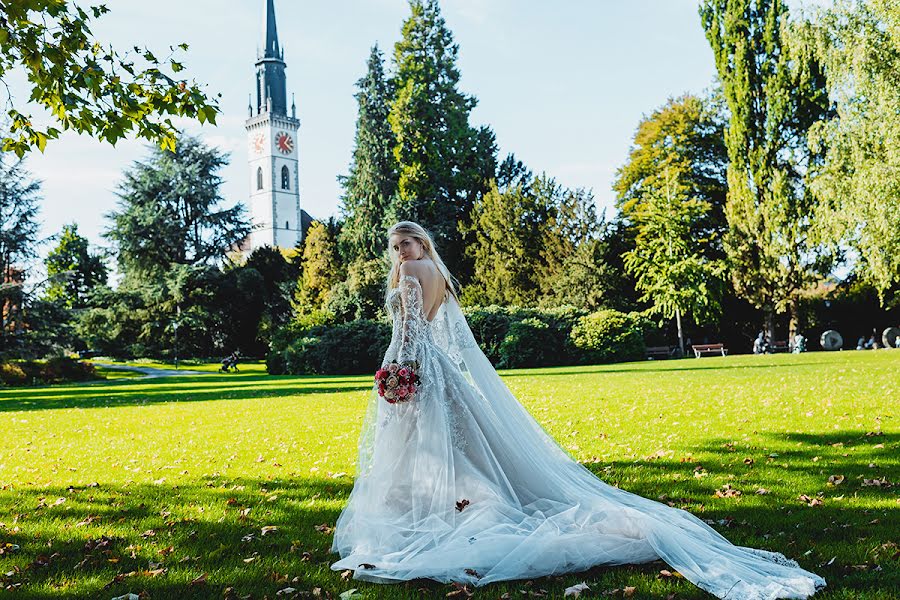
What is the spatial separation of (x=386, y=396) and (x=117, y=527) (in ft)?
7.36

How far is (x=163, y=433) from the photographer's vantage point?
1058cm

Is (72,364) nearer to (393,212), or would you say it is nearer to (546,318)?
(393,212)

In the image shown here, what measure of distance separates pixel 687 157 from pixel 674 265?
951 centimetres

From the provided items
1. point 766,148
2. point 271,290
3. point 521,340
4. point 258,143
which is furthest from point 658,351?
point 258,143

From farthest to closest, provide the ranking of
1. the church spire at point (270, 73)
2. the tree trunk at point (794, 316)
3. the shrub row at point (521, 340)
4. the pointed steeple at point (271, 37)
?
the church spire at point (270, 73) → the pointed steeple at point (271, 37) → the tree trunk at point (794, 316) → the shrub row at point (521, 340)

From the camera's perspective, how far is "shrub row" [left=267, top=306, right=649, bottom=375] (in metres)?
26.8

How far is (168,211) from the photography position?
42625mm

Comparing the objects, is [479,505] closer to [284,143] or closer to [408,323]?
[408,323]

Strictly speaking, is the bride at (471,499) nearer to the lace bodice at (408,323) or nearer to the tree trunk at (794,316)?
the lace bodice at (408,323)

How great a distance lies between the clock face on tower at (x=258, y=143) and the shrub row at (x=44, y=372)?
6876 centimetres

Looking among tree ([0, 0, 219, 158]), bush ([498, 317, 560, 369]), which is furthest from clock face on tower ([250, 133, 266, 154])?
tree ([0, 0, 219, 158])

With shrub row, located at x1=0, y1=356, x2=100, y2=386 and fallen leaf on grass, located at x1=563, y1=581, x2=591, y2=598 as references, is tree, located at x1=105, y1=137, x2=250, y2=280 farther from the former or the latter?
fallen leaf on grass, located at x1=563, y1=581, x2=591, y2=598

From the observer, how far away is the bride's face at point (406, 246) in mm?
5062

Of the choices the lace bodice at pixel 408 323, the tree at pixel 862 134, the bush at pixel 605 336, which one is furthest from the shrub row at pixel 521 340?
the lace bodice at pixel 408 323
